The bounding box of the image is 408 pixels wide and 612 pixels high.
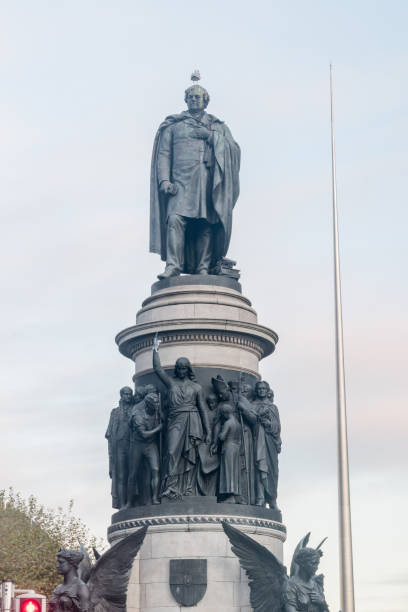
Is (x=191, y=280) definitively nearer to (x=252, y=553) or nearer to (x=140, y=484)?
(x=140, y=484)

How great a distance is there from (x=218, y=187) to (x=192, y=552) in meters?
9.13

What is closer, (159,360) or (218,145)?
(159,360)

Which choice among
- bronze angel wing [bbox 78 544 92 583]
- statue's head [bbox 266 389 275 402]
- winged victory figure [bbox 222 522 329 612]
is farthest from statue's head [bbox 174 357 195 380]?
bronze angel wing [bbox 78 544 92 583]

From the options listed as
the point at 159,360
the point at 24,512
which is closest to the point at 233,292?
the point at 159,360

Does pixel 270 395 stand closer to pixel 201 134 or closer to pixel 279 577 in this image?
pixel 279 577

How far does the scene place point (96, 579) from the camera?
25031 millimetres

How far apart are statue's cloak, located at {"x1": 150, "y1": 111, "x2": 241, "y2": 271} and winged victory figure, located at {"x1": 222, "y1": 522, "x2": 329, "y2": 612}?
7964 mm

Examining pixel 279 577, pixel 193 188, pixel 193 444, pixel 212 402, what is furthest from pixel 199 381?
pixel 193 188

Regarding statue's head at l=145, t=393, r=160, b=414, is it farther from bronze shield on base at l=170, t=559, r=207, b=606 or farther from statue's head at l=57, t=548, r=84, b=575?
statue's head at l=57, t=548, r=84, b=575

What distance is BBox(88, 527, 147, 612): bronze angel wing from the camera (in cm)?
2498

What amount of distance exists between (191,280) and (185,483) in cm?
510

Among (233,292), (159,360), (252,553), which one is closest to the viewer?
→ (252,553)

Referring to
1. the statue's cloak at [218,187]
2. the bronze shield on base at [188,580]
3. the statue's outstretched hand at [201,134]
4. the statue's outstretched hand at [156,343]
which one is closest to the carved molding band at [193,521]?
the bronze shield on base at [188,580]

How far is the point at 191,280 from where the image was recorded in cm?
2905
